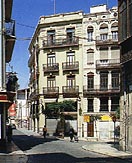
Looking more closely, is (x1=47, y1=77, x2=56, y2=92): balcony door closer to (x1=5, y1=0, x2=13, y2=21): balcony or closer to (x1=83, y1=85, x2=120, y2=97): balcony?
(x1=83, y1=85, x2=120, y2=97): balcony

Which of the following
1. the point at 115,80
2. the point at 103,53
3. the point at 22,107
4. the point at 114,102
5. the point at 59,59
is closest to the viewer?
the point at 115,80

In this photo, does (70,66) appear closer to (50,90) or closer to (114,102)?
(50,90)

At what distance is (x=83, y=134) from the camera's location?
53.3 m

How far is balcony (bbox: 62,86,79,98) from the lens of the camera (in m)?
Result: 54.8

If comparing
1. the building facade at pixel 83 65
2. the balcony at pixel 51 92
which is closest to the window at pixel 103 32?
the building facade at pixel 83 65

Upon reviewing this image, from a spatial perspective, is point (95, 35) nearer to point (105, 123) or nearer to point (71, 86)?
point (71, 86)

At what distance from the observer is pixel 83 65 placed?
179 ft

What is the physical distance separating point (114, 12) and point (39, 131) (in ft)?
66.6

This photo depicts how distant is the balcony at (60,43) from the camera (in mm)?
55297

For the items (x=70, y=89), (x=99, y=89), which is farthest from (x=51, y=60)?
(x=99, y=89)

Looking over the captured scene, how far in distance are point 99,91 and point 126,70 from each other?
26.5 meters

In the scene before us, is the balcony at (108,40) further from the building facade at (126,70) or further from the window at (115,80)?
the building facade at (126,70)

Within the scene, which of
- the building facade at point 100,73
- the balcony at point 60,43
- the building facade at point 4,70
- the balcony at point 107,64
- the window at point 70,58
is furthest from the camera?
the window at point 70,58

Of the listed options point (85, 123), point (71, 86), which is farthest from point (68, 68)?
point (85, 123)
